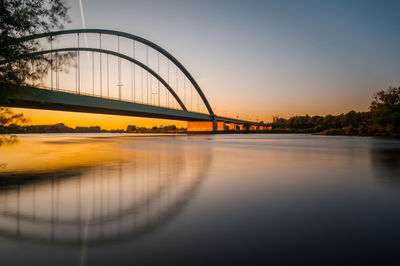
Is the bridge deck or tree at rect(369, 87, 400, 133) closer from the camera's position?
Result: the bridge deck

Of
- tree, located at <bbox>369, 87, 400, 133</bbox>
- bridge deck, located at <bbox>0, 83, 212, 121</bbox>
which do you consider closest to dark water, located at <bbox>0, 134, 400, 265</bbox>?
bridge deck, located at <bbox>0, 83, 212, 121</bbox>

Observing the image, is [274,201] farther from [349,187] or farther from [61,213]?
[61,213]

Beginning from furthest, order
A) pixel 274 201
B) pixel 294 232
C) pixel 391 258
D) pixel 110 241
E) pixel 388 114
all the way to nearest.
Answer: pixel 388 114 → pixel 274 201 → pixel 294 232 → pixel 110 241 → pixel 391 258

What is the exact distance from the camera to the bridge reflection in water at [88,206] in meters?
3.90

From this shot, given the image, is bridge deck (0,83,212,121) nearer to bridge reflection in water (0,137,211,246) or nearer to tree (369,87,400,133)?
bridge reflection in water (0,137,211,246)

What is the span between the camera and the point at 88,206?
537 centimetres

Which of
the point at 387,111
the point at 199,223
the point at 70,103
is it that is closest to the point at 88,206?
the point at 199,223

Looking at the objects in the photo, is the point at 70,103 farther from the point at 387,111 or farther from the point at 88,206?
the point at 387,111

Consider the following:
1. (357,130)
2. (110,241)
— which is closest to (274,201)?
(110,241)

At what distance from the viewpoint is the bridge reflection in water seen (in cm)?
390

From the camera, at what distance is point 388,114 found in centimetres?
4712

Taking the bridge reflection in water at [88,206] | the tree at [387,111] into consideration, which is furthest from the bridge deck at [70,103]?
the tree at [387,111]

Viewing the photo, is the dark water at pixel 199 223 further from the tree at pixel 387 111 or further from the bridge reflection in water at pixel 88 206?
the tree at pixel 387 111

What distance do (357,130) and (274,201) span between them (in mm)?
67791
